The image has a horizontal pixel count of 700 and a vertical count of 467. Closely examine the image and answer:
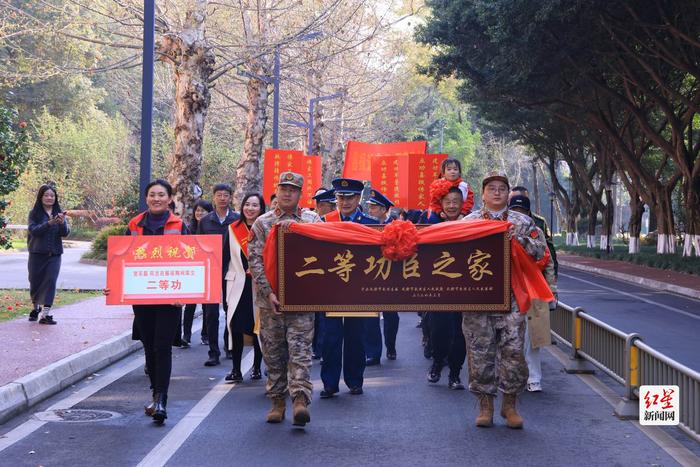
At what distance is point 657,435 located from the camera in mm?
7523

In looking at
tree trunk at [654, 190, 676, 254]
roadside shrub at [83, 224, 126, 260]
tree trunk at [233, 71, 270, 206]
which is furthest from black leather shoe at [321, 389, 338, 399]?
tree trunk at [654, 190, 676, 254]

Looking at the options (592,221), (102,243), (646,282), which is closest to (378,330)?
(646,282)

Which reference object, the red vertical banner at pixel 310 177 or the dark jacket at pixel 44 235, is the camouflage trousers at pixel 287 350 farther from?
the red vertical banner at pixel 310 177

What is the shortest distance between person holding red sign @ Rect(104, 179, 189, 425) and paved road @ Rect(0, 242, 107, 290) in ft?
40.2

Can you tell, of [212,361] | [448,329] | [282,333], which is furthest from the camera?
[212,361]

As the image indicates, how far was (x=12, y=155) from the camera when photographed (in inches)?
607

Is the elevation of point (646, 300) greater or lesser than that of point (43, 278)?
lesser

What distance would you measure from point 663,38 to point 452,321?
21.2 m

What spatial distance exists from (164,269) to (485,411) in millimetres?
2638

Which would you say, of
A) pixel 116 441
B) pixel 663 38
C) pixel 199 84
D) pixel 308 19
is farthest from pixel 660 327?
pixel 308 19

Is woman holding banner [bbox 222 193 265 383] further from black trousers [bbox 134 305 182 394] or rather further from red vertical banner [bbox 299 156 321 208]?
red vertical banner [bbox 299 156 321 208]

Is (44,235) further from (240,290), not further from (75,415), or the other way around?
(75,415)

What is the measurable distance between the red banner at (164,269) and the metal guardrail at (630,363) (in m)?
3.26

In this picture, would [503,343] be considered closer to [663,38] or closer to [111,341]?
[111,341]
